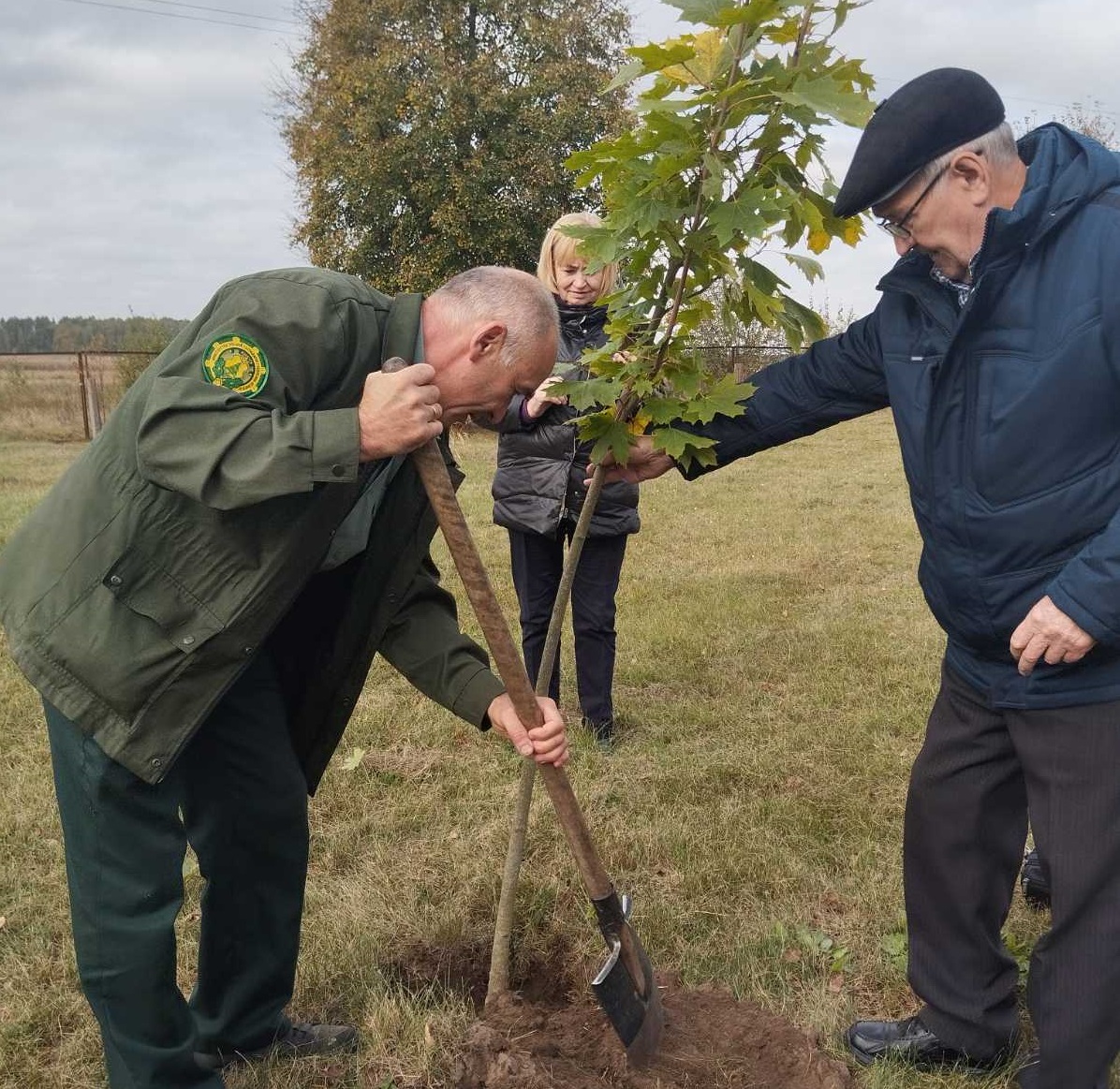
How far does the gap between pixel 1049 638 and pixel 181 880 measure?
75.7 inches

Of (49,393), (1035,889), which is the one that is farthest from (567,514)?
(49,393)

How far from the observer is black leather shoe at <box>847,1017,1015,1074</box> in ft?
9.23

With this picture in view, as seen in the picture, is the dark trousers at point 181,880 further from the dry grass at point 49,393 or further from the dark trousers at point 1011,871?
the dry grass at point 49,393

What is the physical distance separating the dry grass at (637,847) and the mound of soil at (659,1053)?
173mm

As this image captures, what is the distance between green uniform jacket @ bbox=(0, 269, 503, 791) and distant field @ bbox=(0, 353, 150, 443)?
721 inches

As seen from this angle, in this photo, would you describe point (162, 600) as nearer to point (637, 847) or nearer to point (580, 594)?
point (637, 847)

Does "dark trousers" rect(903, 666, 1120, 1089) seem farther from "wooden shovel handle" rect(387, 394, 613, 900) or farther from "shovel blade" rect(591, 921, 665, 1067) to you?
"wooden shovel handle" rect(387, 394, 613, 900)

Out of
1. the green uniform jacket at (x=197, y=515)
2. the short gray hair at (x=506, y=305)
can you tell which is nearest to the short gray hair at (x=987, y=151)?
the short gray hair at (x=506, y=305)

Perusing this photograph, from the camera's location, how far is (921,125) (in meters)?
2.13

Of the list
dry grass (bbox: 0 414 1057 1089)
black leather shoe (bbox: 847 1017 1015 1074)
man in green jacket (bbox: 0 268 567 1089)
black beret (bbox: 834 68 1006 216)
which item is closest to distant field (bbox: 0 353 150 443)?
dry grass (bbox: 0 414 1057 1089)

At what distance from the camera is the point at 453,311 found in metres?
2.29

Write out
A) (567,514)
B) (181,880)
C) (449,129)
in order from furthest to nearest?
1. (449,129)
2. (567,514)
3. (181,880)

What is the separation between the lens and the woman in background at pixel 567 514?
434cm

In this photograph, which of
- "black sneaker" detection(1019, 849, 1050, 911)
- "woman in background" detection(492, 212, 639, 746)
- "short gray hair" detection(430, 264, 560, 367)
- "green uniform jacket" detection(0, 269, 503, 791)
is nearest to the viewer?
"green uniform jacket" detection(0, 269, 503, 791)
